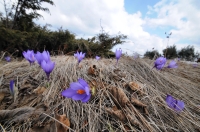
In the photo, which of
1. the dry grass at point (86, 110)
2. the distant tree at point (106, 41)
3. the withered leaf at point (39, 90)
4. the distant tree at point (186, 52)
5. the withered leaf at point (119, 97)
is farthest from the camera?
the distant tree at point (186, 52)

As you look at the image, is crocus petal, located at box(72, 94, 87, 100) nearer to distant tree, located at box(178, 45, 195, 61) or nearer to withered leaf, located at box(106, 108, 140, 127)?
withered leaf, located at box(106, 108, 140, 127)

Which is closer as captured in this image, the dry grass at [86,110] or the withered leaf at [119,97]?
the dry grass at [86,110]

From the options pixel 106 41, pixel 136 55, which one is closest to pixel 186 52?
pixel 106 41

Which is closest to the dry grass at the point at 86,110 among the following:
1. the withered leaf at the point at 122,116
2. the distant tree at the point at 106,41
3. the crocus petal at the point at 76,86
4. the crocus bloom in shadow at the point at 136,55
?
the withered leaf at the point at 122,116

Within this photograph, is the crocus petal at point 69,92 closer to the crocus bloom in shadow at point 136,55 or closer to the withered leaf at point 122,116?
the withered leaf at point 122,116

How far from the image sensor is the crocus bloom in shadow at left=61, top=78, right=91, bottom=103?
83 centimetres

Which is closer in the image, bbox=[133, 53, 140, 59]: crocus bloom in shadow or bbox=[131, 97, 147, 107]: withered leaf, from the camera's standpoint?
bbox=[131, 97, 147, 107]: withered leaf

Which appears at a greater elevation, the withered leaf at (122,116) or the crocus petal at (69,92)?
the crocus petal at (69,92)

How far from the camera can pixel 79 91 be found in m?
0.87

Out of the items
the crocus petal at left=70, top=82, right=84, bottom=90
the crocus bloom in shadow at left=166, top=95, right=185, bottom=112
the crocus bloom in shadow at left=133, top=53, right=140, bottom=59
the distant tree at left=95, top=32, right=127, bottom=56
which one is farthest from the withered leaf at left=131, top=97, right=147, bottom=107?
the distant tree at left=95, top=32, right=127, bottom=56

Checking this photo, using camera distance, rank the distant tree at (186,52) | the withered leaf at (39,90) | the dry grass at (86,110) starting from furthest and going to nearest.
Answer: the distant tree at (186,52), the withered leaf at (39,90), the dry grass at (86,110)

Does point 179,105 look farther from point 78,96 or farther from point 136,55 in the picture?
point 136,55

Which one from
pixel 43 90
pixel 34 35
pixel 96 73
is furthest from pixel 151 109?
pixel 34 35

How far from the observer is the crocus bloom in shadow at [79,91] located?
83 centimetres
